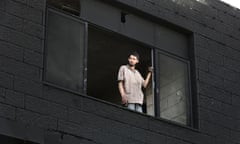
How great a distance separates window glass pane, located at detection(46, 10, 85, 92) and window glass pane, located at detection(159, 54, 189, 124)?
7.41 ft

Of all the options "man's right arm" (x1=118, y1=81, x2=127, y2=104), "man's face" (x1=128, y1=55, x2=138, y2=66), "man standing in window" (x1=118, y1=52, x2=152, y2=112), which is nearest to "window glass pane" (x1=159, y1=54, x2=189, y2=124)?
"man standing in window" (x1=118, y1=52, x2=152, y2=112)

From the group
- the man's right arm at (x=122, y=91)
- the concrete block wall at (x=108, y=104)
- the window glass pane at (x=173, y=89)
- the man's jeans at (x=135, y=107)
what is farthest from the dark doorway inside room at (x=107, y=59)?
the concrete block wall at (x=108, y=104)

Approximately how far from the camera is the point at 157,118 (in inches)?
601

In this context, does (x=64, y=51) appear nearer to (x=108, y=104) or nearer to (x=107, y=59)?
(x=108, y=104)

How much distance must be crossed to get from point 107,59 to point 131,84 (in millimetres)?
924

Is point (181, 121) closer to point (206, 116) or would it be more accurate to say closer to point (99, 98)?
point (206, 116)

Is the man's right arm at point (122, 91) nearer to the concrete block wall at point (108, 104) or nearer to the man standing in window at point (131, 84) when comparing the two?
the man standing in window at point (131, 84)

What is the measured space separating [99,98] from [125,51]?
164 centimetres

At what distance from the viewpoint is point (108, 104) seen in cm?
1444

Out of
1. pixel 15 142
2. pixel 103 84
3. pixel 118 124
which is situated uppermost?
pixel 103 84

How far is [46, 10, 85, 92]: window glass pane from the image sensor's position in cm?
1424

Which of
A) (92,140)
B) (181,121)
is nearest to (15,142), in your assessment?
(92,140)

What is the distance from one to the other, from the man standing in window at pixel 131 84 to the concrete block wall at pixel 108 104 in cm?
40

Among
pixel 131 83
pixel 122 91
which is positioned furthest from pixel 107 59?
pixel 122 91
